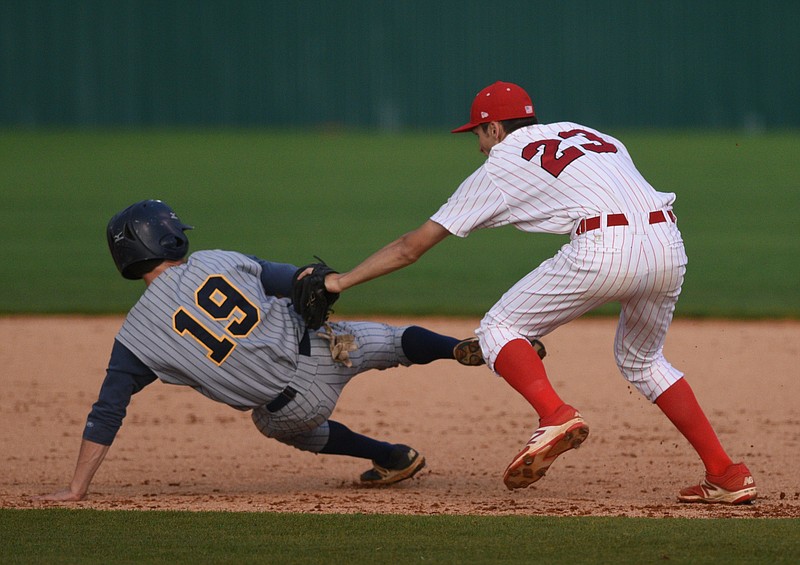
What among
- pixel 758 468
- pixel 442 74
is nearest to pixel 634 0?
pixel 442 74

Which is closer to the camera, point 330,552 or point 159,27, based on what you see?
point 330,552

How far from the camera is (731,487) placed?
3.92 metres

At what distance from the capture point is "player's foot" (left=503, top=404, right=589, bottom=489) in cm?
347

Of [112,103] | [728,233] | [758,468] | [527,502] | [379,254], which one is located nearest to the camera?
[379,254]

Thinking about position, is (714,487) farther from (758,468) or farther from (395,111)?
(395,111)

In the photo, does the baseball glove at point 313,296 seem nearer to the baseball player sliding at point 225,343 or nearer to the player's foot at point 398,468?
the baseball player sliding at point 225,343

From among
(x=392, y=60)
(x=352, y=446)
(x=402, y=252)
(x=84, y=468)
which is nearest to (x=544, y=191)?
(x=402, y=252)

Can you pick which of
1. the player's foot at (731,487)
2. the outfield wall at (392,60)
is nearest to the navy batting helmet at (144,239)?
the player's foot at (731,487)

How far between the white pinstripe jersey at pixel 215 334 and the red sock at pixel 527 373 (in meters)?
0.76

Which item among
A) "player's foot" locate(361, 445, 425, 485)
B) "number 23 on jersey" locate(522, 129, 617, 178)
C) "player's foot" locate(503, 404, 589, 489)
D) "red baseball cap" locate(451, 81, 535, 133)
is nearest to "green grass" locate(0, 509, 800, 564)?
"player's foot" locate(503, 404, 589, 489)

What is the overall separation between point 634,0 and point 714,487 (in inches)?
1210

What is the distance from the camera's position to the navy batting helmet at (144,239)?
4.03 metres

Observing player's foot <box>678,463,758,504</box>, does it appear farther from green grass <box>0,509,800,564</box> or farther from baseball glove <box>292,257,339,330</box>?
baseball glove <box>292,257,339,330</box>

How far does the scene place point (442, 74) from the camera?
32.8m
